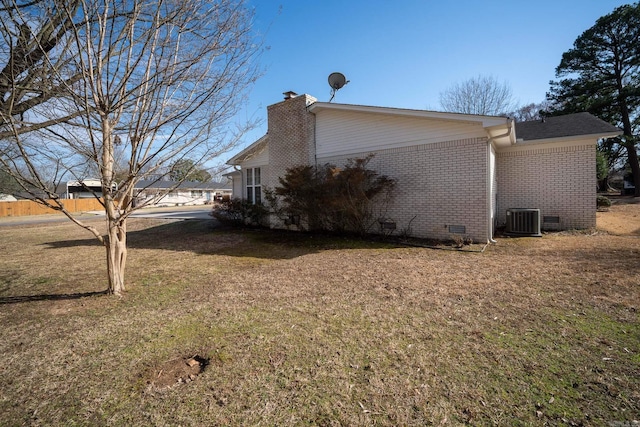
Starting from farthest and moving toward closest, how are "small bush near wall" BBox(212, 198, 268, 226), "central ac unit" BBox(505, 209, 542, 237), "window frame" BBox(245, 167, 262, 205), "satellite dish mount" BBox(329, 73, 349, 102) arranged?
"window frame" BBox(245, 167, 262, 205), "small bush near wall" BBox(212, 198, 268, 226), "satellite dish mount" BBox(329, 73, 349, 102), "central ac unit" BBox(505, 209, 542, 237)

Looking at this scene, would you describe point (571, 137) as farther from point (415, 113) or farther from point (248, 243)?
point (248, 243)

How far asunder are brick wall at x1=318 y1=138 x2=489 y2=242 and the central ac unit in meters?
2.00

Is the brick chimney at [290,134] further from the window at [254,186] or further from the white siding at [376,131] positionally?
the window at [254,186]

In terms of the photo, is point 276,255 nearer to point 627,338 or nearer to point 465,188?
point 465,188

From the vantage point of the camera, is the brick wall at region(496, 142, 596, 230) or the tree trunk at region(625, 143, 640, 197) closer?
the brick wall at region(496, 142, 596, 230)

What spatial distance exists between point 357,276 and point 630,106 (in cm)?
2638

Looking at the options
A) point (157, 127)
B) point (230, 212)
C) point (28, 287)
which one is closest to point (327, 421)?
point (157, 127)

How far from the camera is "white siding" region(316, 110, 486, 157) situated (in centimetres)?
820

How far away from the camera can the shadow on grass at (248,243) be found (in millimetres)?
7992

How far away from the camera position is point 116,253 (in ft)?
14.6

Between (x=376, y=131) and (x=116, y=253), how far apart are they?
801cm

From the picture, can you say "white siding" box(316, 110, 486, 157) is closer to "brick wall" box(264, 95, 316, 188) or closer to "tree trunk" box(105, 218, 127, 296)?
"brick wall" box(264, 95, 316, 188)

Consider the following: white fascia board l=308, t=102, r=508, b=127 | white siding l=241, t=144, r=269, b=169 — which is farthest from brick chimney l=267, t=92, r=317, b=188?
white fascia board l=308, t=102, r=508, b=127

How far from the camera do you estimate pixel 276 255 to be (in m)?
7.47
